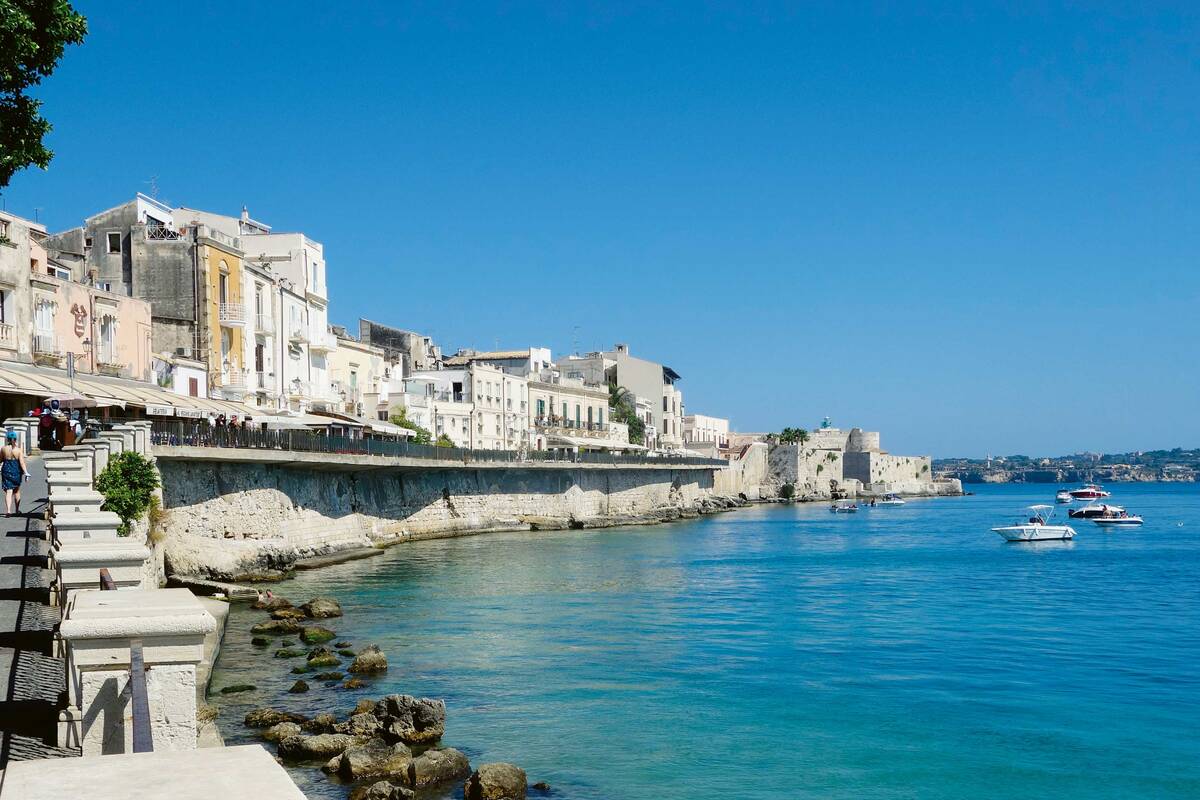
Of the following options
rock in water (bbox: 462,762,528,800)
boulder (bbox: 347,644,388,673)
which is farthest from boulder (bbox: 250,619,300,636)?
rock in water (bbox: 462,762,528,800)

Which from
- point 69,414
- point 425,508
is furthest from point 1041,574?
point 69,414

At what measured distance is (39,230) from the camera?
4162 centimetres

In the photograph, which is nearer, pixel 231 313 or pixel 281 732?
pixel 281 732

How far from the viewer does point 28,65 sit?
13.2 m

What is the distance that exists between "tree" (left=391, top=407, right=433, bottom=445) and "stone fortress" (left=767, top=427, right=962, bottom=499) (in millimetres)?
65354

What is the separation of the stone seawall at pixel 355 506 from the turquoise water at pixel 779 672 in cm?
249

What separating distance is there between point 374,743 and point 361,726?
2.51ft

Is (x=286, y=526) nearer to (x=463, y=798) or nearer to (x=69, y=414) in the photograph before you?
(x=69, y=414)

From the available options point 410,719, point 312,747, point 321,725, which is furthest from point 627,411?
point 312,747

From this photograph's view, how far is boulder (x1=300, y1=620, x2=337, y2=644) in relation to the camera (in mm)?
25562

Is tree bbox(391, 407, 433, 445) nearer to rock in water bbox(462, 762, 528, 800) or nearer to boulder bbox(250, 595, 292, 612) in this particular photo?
boulder bbox(250, 595, 292, 612)

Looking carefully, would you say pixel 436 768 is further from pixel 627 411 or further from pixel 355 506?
pixel 627 411

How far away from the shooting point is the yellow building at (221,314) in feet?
142

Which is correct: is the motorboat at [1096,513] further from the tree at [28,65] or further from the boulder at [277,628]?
the tree at [28,65]
